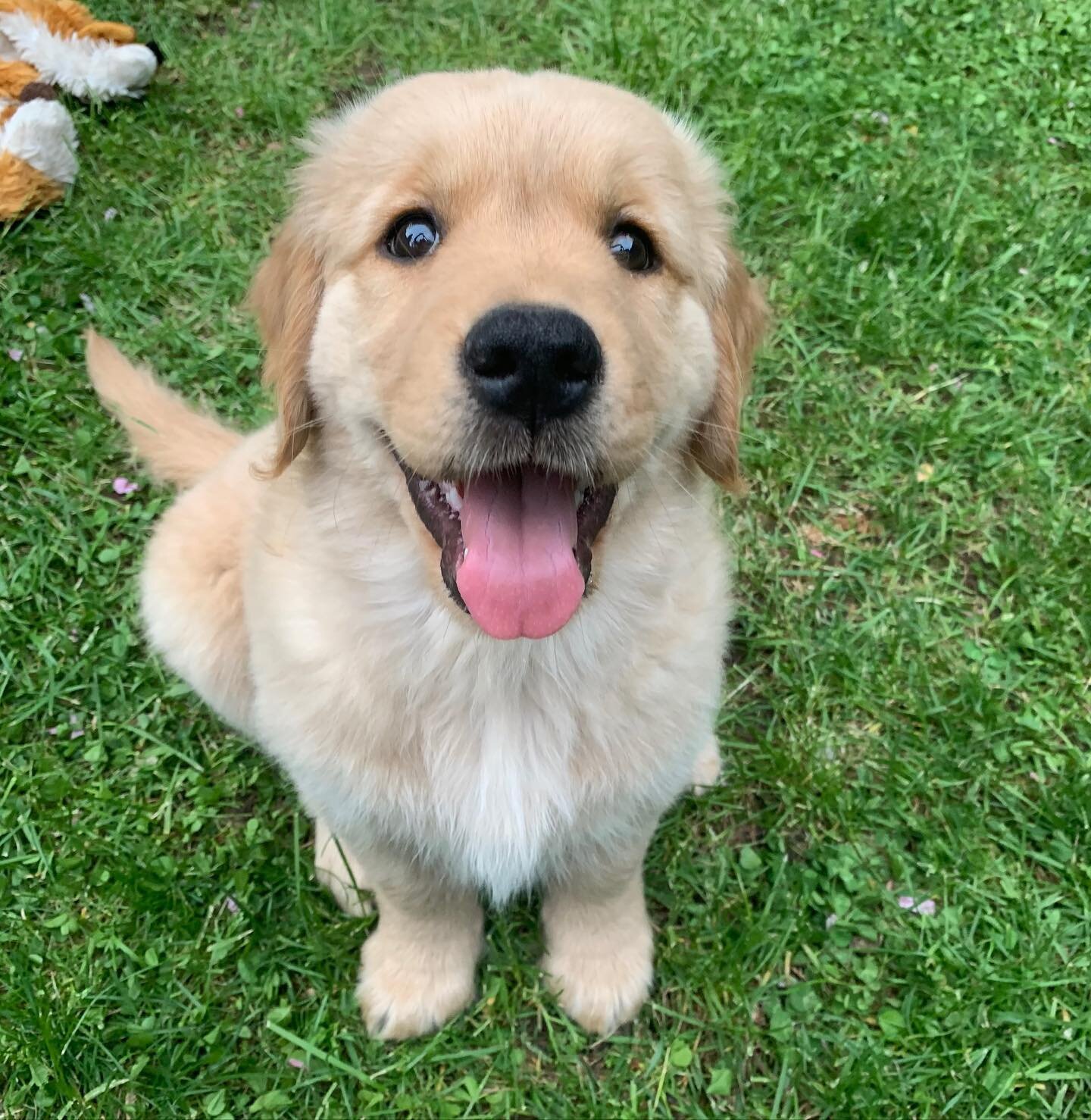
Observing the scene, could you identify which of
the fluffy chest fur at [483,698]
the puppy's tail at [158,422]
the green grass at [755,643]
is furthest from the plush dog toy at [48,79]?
the fluffy chest fur at [483,698]

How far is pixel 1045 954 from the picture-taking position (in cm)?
257

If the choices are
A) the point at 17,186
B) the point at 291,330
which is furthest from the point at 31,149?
the point at 291,330

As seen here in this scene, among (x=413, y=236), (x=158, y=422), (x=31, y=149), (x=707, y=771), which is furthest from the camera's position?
(x=31, y=149)

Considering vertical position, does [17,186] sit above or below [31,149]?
below

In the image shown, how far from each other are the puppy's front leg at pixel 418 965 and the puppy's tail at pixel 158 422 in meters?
1.39

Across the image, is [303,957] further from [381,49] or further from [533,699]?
[381,49]

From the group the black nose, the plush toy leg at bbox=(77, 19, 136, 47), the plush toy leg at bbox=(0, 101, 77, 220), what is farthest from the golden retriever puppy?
the plush toy leg at bbox=(77, 19, 136, 47)

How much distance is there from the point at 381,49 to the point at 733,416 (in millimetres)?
3365

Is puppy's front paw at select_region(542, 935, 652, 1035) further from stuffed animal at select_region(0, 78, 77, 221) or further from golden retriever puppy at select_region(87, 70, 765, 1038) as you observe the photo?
stuffed animal at select_region(0, 78, 77, 221)

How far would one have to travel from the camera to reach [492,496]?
169cm

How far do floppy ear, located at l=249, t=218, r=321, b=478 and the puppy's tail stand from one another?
1009 mm

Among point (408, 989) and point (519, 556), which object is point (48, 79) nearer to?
point (519, 556)

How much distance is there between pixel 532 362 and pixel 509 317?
0.07 metres

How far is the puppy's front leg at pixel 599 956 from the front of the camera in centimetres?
244
